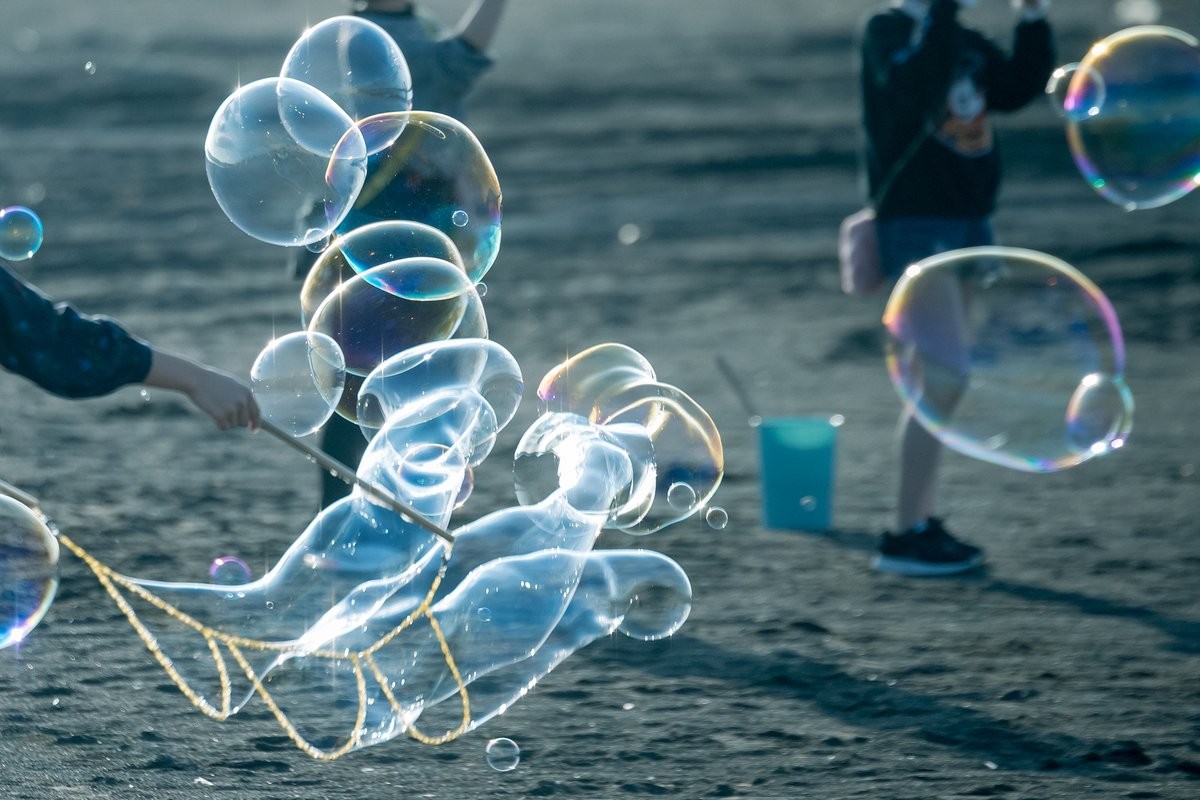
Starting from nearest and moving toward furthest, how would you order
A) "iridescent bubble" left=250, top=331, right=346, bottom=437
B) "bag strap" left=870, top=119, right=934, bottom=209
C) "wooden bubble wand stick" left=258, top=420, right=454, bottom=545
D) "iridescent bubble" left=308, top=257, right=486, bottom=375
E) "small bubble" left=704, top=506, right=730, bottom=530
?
1. "wooden bubble wand stick" left=258, top=420, right=454, bottom=545
2. "iridescent bubble" left=250, top=331, right=346, bottom=437
3. "iridescent bubble" left=308, top=257, right=486, bottom=375
4. "bag strap" left=870, top=119, right=934, bottom=209
5. "small bubble" left=704, top=506, right=730, bottom=530

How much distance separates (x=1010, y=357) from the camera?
16.4 feet

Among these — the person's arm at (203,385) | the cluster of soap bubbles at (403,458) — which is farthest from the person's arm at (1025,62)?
the person's arm at (203,385)

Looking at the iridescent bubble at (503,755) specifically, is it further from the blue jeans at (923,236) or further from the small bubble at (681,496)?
the blue jeans at (923,236)

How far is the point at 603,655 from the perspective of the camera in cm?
465

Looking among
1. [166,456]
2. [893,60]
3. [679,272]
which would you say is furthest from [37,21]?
[893,60]

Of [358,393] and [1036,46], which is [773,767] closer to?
[358,393]

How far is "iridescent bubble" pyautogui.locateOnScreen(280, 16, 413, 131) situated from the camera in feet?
13.8

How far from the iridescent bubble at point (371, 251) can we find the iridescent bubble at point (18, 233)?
73 cm

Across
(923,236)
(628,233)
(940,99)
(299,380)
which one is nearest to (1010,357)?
(923,236)

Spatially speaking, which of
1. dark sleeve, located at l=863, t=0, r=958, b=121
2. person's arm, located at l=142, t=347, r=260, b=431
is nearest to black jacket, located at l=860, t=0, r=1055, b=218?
dark sleeve, located at l=863, t=0, r=958, b=121

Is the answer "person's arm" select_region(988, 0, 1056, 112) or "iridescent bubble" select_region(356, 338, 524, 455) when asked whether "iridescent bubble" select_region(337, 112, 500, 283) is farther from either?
"person's arm" select_region(988, 0, 1056, 112)

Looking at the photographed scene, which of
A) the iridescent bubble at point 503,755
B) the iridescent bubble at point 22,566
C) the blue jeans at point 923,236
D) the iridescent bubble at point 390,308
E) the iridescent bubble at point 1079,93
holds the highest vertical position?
the iridescent bubble at point 1079,93

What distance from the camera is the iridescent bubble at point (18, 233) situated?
424cm

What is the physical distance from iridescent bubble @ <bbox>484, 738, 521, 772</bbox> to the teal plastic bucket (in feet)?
7.28
